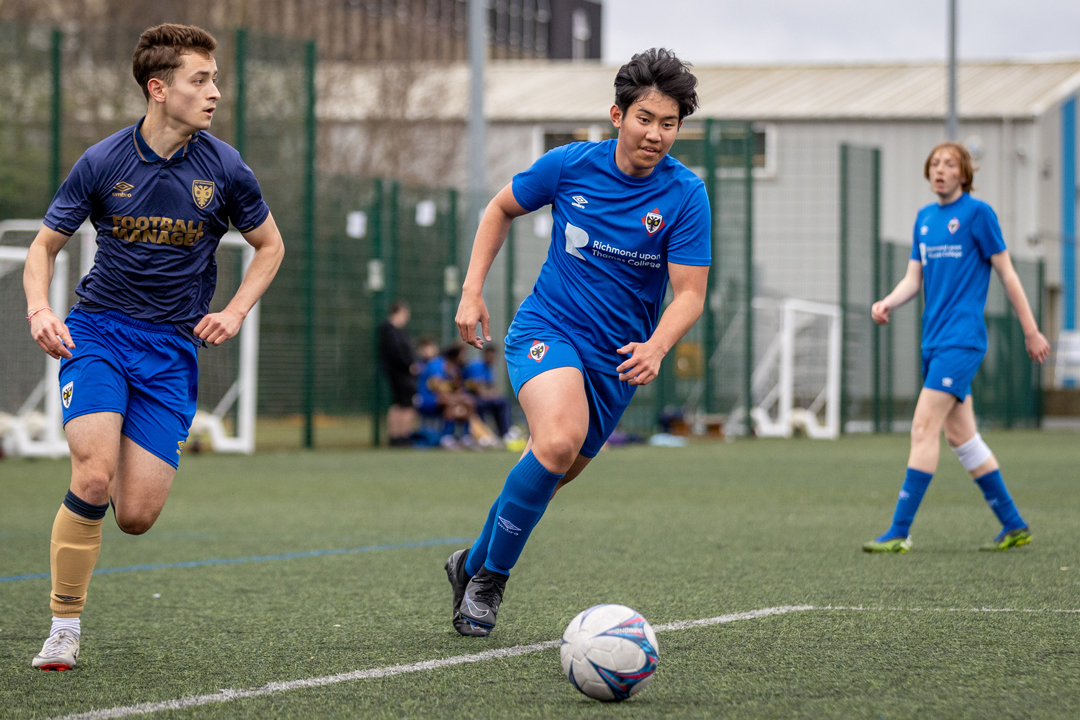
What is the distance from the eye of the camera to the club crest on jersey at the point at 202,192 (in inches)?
184

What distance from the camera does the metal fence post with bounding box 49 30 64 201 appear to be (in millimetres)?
16094

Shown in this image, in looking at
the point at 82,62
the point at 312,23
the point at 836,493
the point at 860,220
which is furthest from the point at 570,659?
the point at 312,23

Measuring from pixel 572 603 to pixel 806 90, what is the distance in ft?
113

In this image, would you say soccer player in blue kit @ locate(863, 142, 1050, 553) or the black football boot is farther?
soccer player in blue kit @ locate(863, 142, 1050, 553)

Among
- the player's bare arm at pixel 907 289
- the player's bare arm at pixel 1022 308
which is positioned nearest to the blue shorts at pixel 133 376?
the player's bare arm at pixel 907 289

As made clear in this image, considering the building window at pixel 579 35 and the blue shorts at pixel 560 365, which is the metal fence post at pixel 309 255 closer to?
the blue shorts at pixel 560 365

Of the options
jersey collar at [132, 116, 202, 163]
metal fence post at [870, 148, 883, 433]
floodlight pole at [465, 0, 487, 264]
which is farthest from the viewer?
metal fence post at [870, 148, 883, 433]

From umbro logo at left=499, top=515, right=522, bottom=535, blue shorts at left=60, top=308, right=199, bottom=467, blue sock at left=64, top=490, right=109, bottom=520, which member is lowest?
umbro logo at left=499, top=515, right=522, bottom=535

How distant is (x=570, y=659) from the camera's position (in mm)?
3994

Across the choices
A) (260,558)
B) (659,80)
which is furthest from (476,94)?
(659,80)

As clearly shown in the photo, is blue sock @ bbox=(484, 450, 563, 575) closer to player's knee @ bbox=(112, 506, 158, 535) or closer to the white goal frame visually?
player's knee @ bbox=(112, 506, 158, 535)

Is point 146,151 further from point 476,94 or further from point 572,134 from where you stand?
point 572,134

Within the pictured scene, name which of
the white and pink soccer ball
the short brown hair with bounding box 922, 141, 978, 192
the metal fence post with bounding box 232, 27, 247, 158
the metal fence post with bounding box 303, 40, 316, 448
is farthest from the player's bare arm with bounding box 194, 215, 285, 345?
the metal fence post with bounding box 303, 40, 316, 448

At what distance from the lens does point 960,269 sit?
7.37m
